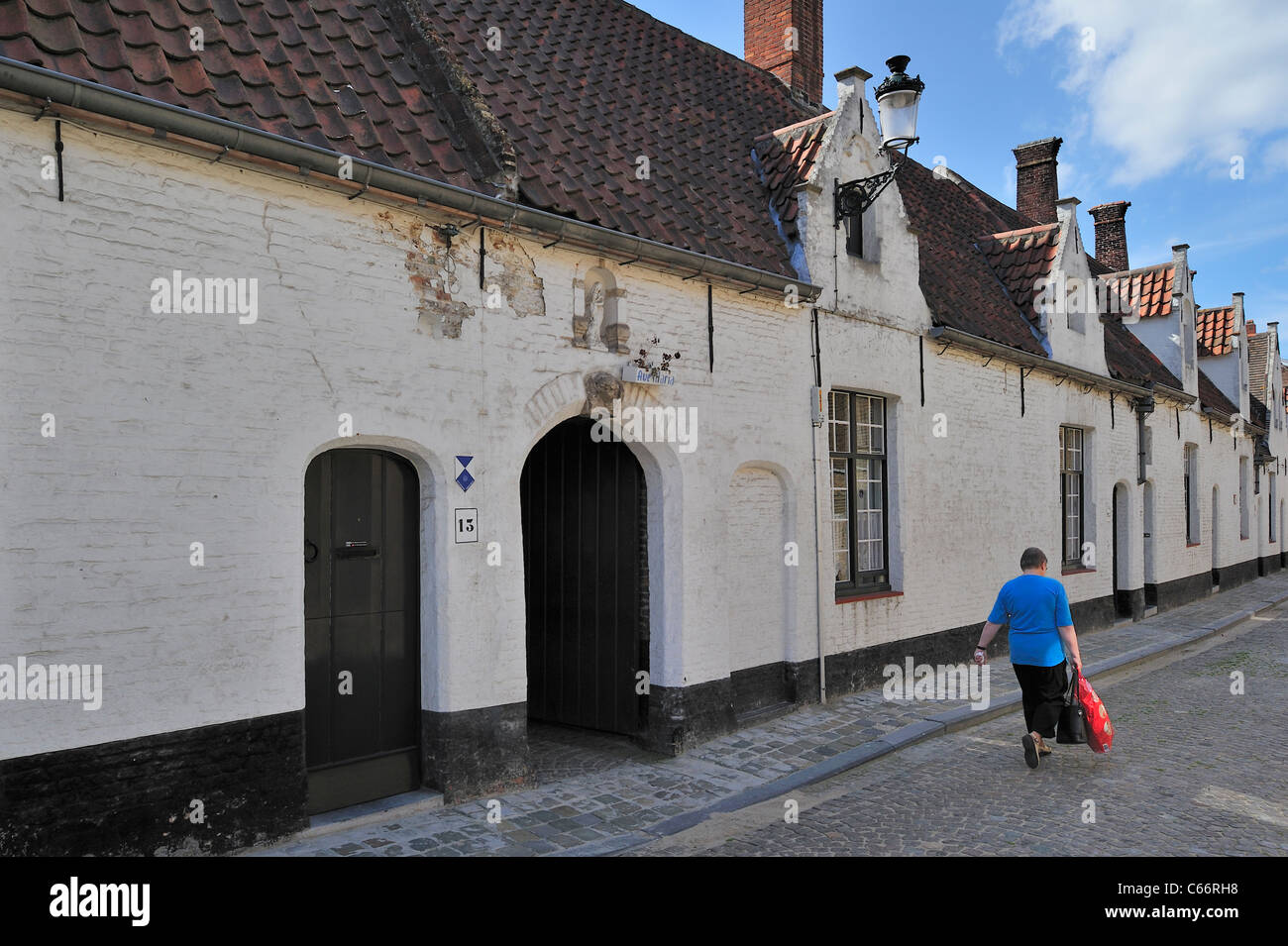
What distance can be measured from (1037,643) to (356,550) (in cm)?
523

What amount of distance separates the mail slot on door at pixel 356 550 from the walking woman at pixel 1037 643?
4.65 metres

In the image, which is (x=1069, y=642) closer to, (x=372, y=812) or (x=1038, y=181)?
(x=372, y=812)

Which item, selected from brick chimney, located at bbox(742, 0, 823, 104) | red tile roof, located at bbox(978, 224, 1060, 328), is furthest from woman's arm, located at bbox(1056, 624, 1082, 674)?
brick chimney, located at bbox(742, 0, 823, 104)

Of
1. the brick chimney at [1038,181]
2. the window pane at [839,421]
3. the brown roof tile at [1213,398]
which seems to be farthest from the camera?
the brown roof tile at [1213,398]

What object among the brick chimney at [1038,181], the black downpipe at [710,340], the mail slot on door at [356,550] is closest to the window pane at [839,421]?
the black downpipe at [710,340]

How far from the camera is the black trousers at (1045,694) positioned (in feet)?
23.2

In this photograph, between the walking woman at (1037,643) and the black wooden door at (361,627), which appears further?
the walking woman at (1037,643)

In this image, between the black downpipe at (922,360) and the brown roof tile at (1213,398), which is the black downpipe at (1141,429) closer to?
the brown roof tile at (1213,398)

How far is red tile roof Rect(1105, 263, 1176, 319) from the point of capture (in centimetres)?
1998

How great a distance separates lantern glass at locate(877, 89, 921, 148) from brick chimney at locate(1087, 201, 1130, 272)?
57.0 ft

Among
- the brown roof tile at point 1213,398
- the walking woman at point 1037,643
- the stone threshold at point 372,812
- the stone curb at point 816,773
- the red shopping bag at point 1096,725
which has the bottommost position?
the stone curb at point 816,773

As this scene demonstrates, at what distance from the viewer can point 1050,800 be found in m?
6.25

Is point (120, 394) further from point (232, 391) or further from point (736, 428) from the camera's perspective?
point (736, 428)

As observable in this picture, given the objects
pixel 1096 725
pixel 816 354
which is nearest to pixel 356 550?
pixel 816 354
